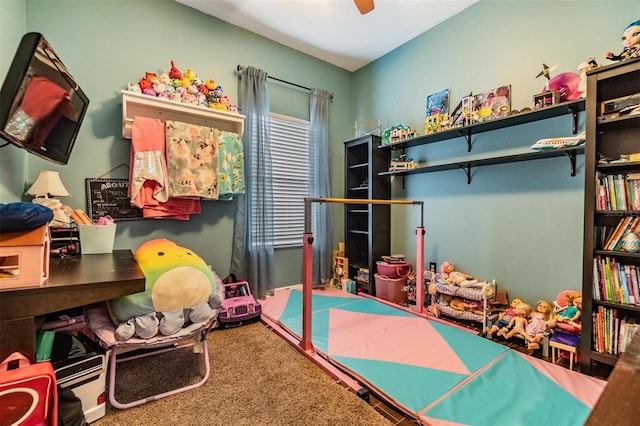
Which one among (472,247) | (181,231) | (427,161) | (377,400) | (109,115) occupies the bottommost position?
(377,400)

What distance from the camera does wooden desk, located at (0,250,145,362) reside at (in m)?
1.01

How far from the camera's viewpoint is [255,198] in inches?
117

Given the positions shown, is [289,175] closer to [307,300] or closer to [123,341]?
[307,300]

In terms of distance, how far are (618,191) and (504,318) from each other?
44.2 inches

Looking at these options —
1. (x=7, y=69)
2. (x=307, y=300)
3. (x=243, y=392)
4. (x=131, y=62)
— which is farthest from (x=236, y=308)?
(x=131, y=62)

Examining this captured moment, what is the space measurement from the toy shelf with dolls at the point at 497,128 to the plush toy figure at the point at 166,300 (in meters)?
2.24

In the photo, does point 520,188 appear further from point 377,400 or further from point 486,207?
point 377,400

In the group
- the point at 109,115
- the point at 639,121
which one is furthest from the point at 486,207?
the point at 109,115

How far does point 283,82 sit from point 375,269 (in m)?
2.38

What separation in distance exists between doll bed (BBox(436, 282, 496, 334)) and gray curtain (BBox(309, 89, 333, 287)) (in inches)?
55.9

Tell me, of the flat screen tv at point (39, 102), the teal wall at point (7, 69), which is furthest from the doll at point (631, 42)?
the teal wall at point (7, 69)

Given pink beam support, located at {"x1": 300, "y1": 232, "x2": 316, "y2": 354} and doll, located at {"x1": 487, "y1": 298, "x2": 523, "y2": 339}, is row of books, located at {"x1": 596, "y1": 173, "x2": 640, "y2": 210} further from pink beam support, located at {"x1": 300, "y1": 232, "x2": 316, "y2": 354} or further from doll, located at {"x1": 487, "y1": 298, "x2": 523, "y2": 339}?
pink beam support, located at {"x1": 300, "y1": 232, "x2": 316, "y2": 354}

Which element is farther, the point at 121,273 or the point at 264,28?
the point at 264,28

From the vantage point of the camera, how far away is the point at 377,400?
1474 mm
